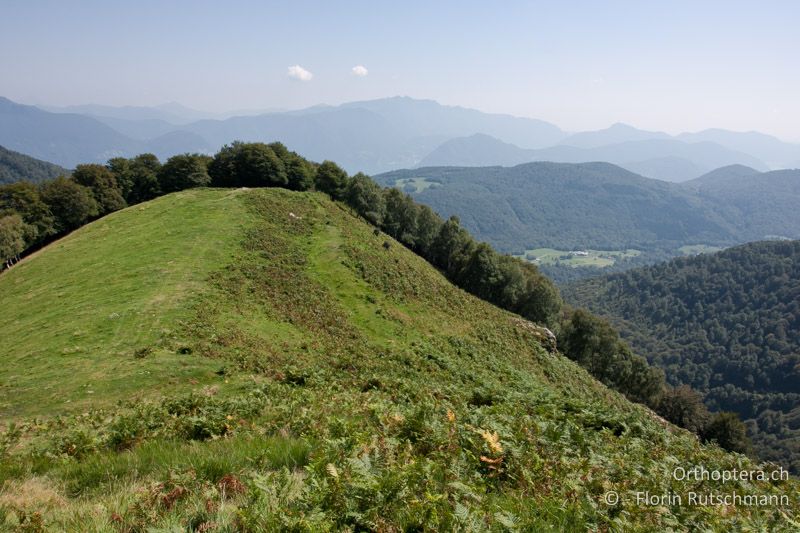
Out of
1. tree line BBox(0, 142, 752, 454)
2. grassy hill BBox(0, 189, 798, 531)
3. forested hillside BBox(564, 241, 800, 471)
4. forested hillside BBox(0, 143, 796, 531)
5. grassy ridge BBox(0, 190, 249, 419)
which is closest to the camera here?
grassy hill BBox(0, 189, 798, 531)

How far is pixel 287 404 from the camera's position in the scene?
39.5ft

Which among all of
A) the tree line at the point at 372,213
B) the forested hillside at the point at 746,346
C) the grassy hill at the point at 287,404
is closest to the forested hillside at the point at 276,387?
the grassy hill at the point at 287,404

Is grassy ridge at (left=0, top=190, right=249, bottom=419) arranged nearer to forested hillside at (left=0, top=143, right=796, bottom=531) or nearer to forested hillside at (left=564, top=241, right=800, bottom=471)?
forested hillside at (left=0, top=143, right=796, bottom=531)

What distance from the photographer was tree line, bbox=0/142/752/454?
51.8 meters

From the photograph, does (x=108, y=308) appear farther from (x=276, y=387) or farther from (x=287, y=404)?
(x=287, y=404)

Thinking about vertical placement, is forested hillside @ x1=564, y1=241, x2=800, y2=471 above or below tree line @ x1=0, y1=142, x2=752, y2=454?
below

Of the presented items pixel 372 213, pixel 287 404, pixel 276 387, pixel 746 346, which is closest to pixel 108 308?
pixel 276 387

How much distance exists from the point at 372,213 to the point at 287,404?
2210 inches

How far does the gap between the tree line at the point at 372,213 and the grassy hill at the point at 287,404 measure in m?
11.2

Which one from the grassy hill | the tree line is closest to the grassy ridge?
the grassy hill

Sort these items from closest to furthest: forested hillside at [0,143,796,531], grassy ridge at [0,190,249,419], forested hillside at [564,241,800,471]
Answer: forested hillside at [0,143,796,531], grassy ridge at [0,190,249,419], forested hillside at [564,241,800,471]

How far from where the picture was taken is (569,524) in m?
5.04

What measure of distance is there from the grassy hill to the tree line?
11190mm

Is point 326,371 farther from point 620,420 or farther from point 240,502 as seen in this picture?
point 240,502
